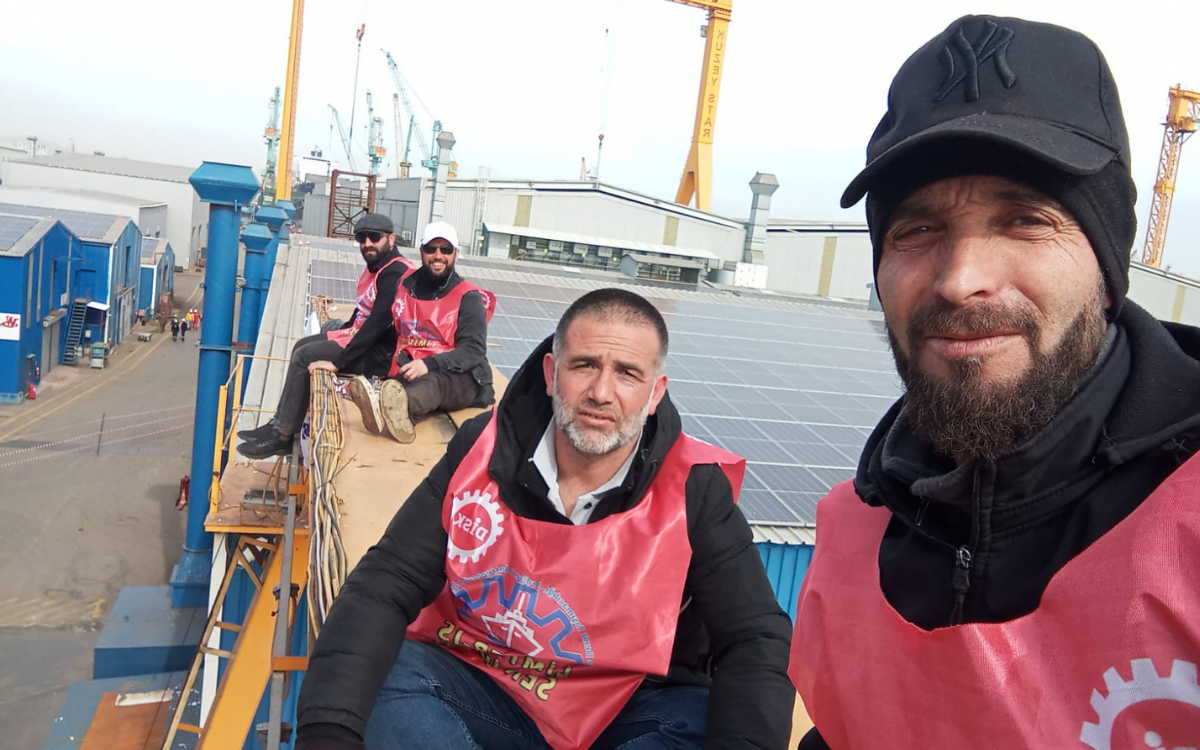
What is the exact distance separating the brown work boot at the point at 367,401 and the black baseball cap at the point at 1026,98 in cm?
533

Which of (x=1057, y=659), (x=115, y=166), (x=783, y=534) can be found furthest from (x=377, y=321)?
(x=115, y=166)

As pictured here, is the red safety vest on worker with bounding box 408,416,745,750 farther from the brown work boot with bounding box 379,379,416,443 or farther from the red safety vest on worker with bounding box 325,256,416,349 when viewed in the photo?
the red safety vest on worker with bounding box 325,256,416,349

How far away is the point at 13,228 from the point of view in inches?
1166

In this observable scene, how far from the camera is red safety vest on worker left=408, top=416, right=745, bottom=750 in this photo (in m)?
2.79

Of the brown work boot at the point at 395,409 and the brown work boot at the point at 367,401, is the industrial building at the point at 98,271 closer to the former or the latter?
the brown work boot at the point at 367,401

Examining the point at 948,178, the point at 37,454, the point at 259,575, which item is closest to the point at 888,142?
the point at 948,178

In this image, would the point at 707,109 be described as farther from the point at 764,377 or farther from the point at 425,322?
the point at 425,322

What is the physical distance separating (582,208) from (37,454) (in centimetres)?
1950

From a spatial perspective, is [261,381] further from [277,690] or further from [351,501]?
[277,690]

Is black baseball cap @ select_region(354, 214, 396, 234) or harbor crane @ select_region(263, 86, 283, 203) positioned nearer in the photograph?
black baseball cap @ select_region(354, 214, 396, 234)

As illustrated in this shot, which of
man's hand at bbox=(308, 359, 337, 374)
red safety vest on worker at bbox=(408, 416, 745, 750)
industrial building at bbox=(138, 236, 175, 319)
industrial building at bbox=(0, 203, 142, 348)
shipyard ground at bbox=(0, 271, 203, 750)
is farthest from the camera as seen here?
industrial building at bbox=(138, 236, 175, 319)

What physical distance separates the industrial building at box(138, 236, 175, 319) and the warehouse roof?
14904 millimetres

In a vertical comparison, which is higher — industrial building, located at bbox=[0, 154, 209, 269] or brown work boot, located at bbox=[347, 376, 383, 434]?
industrial building, located at bbox=[0, 154, 209, 269]

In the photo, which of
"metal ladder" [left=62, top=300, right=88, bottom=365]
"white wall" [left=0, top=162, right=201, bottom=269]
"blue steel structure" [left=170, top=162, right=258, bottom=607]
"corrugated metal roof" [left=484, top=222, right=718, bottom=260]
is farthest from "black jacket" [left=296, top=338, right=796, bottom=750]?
"white wall" [left=0, top=162, right=201, bottom=269]
